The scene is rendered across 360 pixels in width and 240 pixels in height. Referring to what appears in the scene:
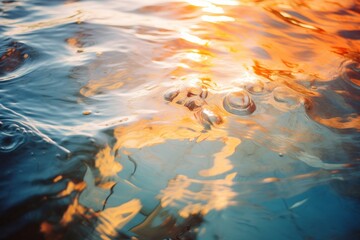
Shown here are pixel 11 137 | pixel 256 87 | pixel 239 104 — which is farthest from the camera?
pixel 256 87

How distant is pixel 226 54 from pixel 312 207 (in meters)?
1.55

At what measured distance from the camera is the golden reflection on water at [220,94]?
51.8 inches

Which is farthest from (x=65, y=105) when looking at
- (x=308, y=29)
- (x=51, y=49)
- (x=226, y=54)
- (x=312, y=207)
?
(x=308, y=29)

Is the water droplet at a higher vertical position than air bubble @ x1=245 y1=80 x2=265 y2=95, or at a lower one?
lower

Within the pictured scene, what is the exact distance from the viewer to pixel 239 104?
5.66 feet

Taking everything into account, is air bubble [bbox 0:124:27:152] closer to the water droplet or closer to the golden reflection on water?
the golden reflection on water

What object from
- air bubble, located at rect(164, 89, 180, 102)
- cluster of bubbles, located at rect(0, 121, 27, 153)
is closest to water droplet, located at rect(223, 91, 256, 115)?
air bubble, located at rect(164, 89, 180, 102)

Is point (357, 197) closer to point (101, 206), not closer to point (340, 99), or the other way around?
point (340, 99)

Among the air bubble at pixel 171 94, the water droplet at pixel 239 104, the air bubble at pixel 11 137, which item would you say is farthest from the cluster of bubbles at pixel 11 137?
the water droplet at pixel 239 104

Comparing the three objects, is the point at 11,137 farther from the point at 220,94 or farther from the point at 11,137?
the point at 220,94

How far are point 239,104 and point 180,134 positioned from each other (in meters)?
0.48

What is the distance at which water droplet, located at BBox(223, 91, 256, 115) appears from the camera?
1705 millimetres

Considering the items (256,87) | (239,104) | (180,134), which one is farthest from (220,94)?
(180,134)

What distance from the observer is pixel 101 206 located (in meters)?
1.20
